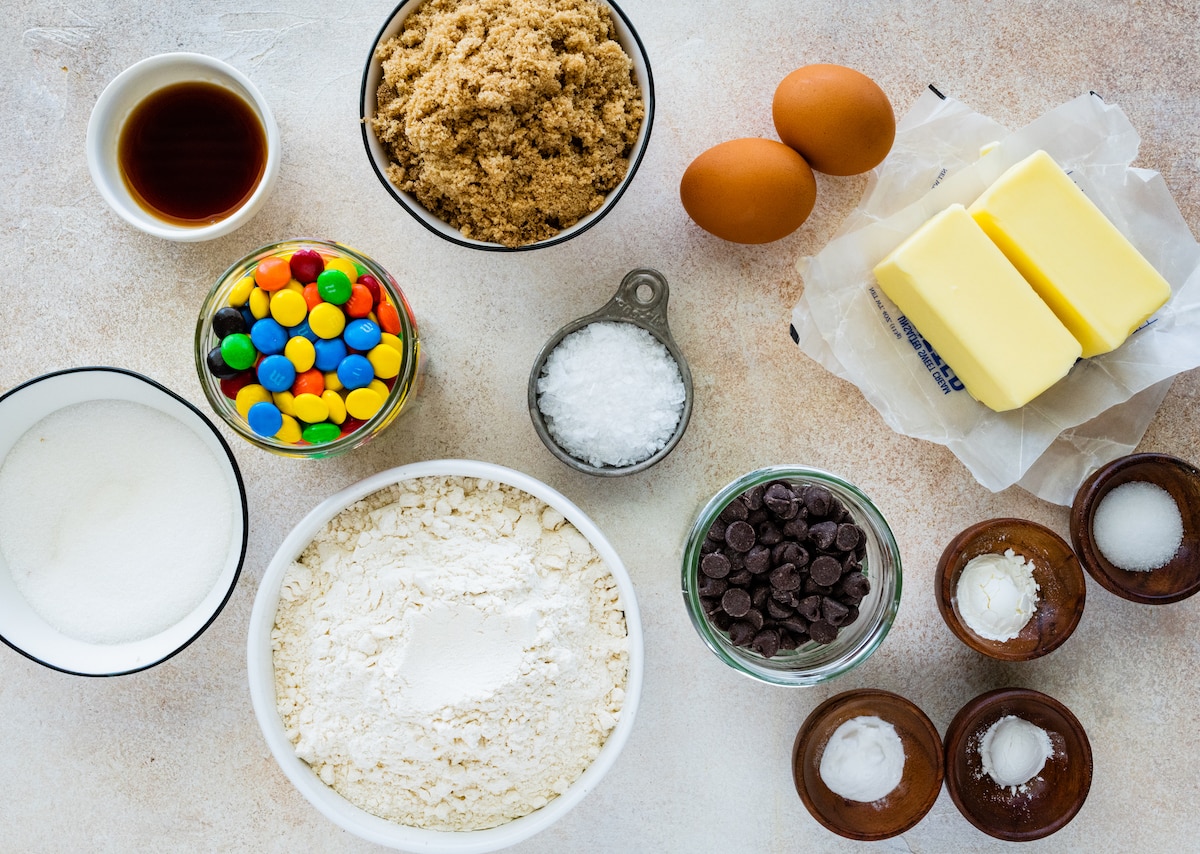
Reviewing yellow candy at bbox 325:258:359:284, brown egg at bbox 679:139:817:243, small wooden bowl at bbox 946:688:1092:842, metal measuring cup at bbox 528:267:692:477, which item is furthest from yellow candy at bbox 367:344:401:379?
small wooden bowl at bbox 946:688:1092:842

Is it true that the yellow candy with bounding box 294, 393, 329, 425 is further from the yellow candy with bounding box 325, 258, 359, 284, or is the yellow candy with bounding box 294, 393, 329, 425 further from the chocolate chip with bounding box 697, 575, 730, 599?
the chocolate chip with bounding box 697, 575, 730, 599

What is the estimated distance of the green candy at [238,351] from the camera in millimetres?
1103

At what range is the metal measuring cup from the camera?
1.25m

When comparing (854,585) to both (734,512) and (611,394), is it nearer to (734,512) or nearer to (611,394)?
(734,512)

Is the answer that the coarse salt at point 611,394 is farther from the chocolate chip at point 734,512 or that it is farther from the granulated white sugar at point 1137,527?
the granulated white sugar at point 1137,527

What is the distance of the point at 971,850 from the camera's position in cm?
140

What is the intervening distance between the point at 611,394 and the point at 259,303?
0.51m

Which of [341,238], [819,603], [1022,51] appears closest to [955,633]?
[819,603]

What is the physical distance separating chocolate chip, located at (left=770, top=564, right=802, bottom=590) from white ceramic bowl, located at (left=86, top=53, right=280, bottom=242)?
3.09 feet

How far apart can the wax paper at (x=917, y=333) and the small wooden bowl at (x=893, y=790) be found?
40cm

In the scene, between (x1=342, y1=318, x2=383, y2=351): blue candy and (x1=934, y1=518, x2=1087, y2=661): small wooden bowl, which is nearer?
(x1=342, y1=318, x2=383, y2=351): blue candy

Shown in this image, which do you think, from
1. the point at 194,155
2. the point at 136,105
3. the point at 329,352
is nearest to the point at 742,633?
the point at 329,352

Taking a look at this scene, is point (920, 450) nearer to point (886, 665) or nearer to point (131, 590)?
point (886, 665)

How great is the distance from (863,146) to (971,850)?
1.18 m
